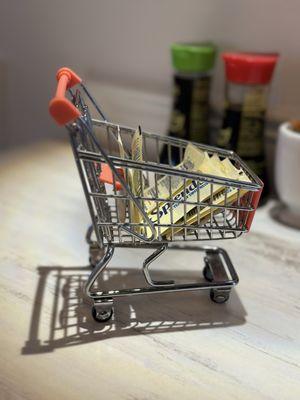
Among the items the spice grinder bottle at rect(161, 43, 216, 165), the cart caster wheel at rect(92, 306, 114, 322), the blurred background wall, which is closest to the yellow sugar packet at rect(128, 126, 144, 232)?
the cart caster wheel at rect(92, 306, 114, 322)

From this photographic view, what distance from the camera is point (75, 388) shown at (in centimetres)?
50

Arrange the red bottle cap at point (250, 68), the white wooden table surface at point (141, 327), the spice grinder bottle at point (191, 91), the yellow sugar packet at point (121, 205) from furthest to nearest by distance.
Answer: the spice grinder bottle at point (191, 91) < the red bottle cap at point (250, 68) < the yellow sugar packet at point (121, 205) < the white wooden table surface at point (141, 327)

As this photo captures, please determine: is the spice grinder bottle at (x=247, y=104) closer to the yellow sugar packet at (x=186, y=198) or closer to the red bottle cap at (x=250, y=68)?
the red bottle cap at (x=250, y=68)

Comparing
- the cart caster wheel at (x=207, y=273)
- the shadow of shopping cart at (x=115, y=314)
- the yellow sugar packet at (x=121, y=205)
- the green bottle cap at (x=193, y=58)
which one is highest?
the green bottle cap at (x=193, y=58)

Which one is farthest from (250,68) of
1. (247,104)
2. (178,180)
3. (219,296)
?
(219,296)

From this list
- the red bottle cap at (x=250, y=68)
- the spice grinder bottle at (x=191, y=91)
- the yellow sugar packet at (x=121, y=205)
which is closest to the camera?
the yellow sugar packet at (x=121, y=205)

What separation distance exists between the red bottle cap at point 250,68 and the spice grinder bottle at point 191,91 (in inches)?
3.8

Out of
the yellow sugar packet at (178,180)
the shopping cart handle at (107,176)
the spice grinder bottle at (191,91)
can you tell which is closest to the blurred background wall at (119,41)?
the spice grinder bottle at (191,91)

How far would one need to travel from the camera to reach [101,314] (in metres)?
0.60

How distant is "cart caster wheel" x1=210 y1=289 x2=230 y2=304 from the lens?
0.65 meters

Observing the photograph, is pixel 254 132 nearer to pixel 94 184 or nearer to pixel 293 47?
pixel 293 47

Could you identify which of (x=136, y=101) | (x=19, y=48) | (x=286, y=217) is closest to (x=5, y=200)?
(x=136, y=101)

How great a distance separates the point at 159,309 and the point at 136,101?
677 mm

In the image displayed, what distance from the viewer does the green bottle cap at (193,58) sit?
938 mm
